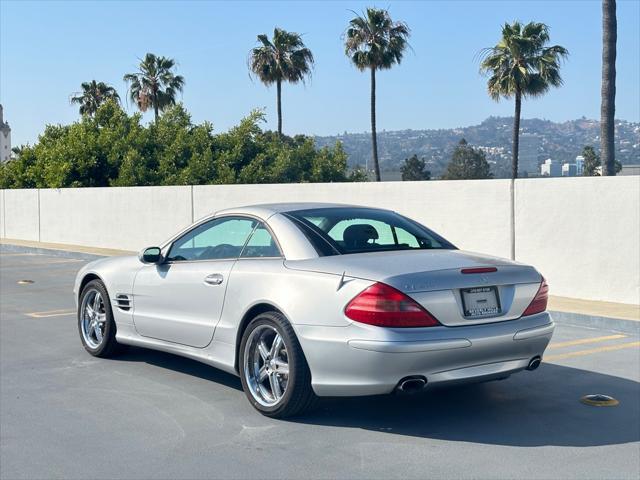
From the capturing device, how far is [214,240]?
7.45 metres

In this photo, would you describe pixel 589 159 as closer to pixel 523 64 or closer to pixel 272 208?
pixel 523 64

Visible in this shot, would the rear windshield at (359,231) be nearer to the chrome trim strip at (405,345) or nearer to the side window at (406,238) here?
the side window at (406,238)

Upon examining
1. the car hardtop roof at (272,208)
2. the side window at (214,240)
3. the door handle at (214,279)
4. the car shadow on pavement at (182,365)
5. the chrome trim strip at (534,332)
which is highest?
the car hardtop roof at (272,208)

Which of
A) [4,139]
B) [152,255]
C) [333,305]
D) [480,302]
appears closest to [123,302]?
[152,255]

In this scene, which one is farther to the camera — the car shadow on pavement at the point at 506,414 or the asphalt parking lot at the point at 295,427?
the car shadow on pavement at the point at 506,414

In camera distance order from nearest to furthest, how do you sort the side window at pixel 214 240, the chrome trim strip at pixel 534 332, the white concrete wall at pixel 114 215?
the chrome trim strip at pixel 534 332, the side window at pixel 214 240, the white concrete wall at pixel 114 215

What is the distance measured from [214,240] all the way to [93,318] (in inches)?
73.7

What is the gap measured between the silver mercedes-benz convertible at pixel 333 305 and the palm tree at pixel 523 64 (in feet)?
132

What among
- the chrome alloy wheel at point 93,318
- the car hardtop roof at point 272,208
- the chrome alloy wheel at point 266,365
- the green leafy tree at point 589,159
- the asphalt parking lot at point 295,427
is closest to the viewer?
the asphalt parking lot at point 295,427

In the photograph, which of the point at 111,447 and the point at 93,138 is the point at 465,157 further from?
the point at 111,447

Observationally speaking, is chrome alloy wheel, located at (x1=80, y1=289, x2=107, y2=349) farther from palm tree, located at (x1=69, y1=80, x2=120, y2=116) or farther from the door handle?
palm tree, located at (x1=69, y1=80, x2=120, y2=116)

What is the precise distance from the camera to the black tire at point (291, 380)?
235 inches

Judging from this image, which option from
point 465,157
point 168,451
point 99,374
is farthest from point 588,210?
point 465,157

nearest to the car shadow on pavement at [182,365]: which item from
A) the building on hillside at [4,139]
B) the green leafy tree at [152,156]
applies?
the green leafy tree at [152,156]
